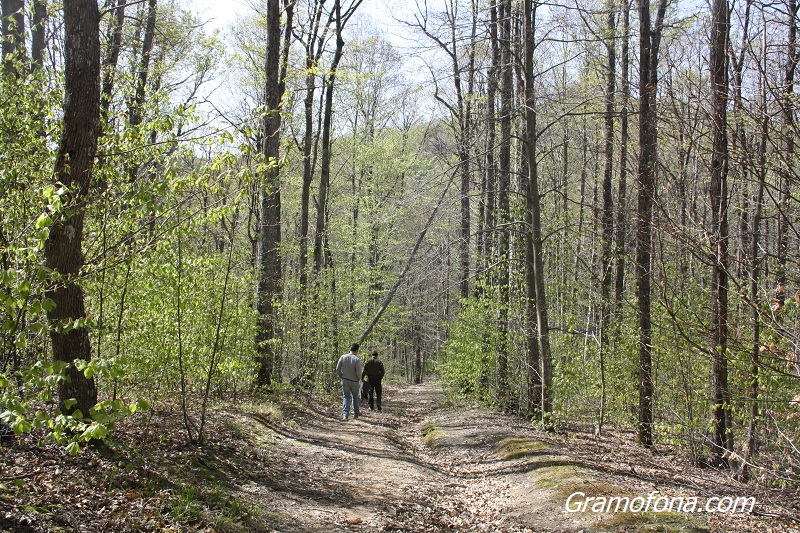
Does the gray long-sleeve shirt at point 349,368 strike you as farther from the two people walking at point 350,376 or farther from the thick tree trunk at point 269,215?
the thick tree trunk at point 269,215

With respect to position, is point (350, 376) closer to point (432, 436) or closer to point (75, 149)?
point (432, 436)

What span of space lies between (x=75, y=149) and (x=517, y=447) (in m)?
7.62

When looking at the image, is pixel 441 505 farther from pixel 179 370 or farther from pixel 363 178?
pixel 363 178

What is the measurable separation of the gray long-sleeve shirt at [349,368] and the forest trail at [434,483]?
1.38 metres

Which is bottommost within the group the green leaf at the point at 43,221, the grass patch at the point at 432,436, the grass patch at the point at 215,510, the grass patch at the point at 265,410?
the grass patch at the point at 432,436

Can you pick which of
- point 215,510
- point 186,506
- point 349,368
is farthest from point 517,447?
point 186,506

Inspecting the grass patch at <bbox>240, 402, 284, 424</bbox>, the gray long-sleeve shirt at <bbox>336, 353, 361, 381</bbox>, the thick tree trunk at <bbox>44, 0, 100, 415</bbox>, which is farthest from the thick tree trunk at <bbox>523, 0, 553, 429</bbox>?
the thick tree trunk at <bbox>44, 0, 100, 415</bbox>

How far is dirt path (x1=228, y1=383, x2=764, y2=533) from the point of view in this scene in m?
5.61

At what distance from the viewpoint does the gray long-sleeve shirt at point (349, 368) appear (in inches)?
482

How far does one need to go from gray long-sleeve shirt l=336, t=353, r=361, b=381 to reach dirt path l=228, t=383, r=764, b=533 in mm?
1417

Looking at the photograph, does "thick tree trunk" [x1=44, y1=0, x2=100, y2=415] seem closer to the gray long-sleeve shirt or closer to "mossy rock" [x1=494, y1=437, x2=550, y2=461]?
"mossy rock" [x1=494, y1=437, x2=550, y2=461]

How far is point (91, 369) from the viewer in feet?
9.09

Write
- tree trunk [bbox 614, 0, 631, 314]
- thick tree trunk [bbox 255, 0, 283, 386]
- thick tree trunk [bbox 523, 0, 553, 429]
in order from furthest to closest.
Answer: thick tree trunk [bbox 255, 0, 283, 386] → tree trunk [bbox 614, 0, 631, 314] → thick tree trunk [bbox 523, 0, 553, 429]

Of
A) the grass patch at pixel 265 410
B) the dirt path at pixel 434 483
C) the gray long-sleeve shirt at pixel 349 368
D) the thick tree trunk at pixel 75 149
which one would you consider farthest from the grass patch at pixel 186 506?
the gray long-sleeve shirt at pixel 349 368
